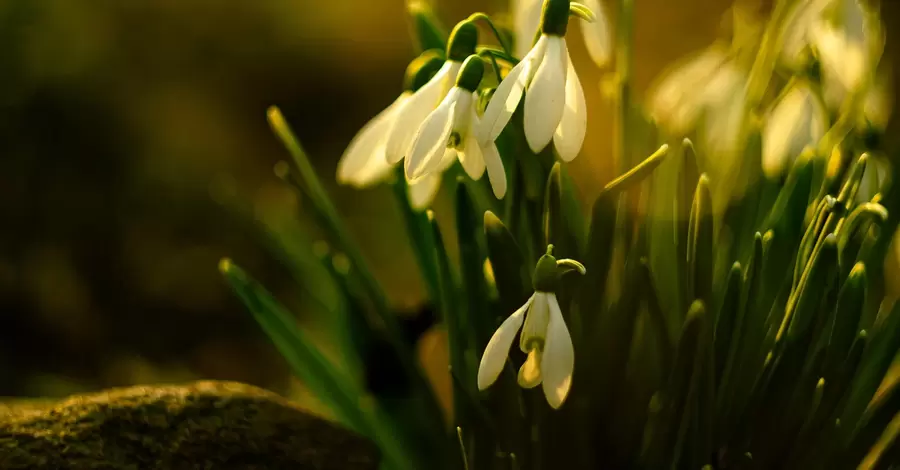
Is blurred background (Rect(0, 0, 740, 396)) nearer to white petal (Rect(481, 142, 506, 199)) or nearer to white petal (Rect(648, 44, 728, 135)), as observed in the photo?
white petal (Rect(648, 44, 728, 135))

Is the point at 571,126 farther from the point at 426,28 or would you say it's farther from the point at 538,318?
the point at 426,28

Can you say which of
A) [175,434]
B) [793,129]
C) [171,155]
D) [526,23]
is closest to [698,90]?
[793,129]

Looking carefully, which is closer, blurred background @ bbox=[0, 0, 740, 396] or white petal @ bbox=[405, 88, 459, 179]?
white petal @ bbox=[405, 88, 459, 179]

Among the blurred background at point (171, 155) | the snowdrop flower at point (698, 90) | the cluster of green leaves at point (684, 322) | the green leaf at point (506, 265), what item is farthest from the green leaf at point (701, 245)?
the blurred background at point (171, 155)

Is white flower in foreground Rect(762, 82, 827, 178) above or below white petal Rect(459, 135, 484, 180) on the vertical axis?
below

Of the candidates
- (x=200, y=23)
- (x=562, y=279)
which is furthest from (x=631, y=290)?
(x=200, y=23)

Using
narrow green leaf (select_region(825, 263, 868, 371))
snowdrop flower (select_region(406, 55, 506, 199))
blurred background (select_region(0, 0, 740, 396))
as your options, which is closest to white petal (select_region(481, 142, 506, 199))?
snowdrop flower (select_region(406, 55, 506, 199))
